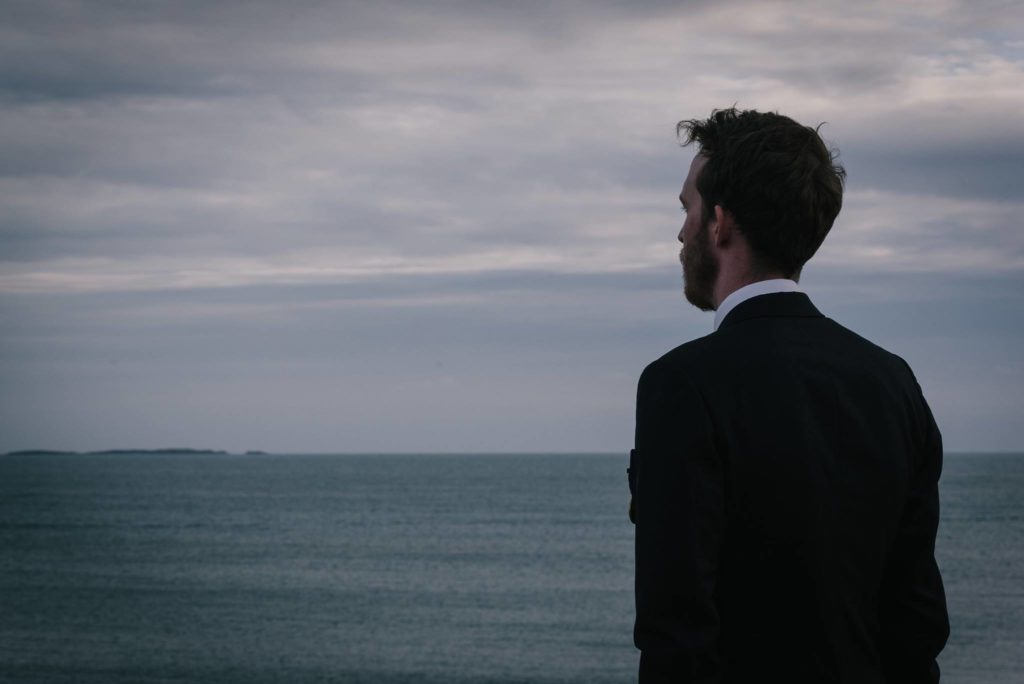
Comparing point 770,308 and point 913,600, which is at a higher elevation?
point 770,308

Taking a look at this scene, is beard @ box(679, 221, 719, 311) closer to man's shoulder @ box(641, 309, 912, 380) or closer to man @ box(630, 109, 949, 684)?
man @ box(630, 109, 949, 684)

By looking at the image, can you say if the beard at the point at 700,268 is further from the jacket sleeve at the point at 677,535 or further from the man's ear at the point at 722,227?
the jacket sleeve at the point at 677,535

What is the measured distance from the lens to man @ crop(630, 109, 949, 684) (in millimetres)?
1802

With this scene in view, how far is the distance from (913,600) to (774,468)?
434 millimetres

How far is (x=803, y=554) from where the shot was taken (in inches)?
72.7

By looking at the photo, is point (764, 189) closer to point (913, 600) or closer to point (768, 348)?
point (768, 348)

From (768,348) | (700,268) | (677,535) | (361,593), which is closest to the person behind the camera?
(677,535)

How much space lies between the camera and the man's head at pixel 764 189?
196 cm

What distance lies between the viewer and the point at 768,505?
72.6 inches

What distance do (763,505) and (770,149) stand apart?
2.04 feet

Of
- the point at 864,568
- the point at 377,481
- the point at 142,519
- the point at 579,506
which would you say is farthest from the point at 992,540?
the point at 377,481

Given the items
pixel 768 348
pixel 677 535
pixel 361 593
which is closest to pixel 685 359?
pixel 768 348

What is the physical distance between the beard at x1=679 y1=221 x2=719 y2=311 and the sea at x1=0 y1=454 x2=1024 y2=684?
2988cm

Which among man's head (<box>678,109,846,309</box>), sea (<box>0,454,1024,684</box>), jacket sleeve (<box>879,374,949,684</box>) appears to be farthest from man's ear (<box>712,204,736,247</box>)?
sea (<box>0,454,1024,684</box>)
